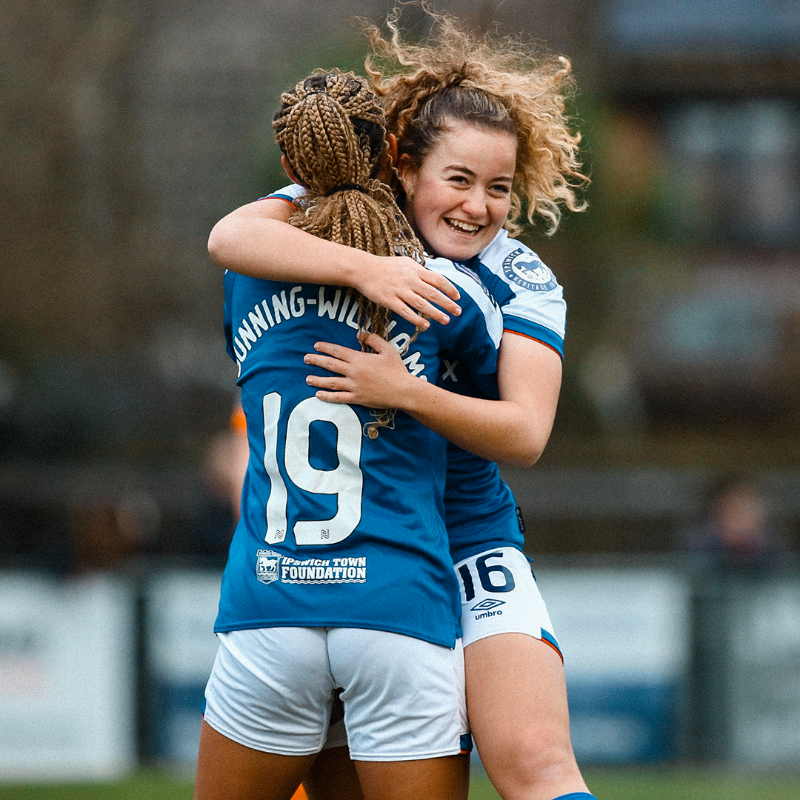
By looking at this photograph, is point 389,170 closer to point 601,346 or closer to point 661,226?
point 601,346

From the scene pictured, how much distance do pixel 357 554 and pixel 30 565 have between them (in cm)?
611

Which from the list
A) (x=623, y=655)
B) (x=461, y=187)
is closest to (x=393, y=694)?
(x=461, y=187)

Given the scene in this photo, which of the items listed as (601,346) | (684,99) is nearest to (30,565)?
(601,346)

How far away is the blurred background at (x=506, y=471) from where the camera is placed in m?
7.89

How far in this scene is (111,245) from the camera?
47.0 feet

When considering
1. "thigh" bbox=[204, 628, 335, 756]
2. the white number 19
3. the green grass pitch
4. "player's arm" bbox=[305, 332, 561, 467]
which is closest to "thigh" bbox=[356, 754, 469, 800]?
"thigh" bbox=[204, 628, 335, 756]

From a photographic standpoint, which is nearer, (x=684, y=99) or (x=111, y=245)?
(x=111, y=245)

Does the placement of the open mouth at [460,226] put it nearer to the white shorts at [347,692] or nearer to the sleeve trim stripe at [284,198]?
the sleeve trim stripe at [284,198]

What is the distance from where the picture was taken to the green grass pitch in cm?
695

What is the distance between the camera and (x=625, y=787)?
7.23 meters

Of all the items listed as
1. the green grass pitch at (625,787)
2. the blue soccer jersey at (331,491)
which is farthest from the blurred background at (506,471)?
the blue soccer jersey at (331,491)

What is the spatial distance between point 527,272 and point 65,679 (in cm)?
598

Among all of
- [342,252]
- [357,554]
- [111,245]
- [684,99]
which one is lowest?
[357,554]

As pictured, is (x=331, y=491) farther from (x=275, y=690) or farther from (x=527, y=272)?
(x=527, y=272)
